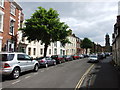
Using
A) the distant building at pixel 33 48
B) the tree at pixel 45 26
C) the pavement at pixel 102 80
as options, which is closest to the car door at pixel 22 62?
the pavement at pixel 102 80

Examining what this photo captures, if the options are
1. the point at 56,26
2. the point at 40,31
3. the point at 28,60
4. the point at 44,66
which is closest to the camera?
the point at 28,60

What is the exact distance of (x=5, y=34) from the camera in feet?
50.4

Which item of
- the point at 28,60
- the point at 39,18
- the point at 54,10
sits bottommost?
the point at 28,60

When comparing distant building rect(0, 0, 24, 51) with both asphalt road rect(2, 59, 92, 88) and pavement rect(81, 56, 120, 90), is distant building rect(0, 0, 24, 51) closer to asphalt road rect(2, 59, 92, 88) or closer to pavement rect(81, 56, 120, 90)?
asphalt road rect(2, 59, 92, 88)

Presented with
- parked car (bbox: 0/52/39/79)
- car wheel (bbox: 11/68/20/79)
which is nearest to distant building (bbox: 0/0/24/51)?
parked car (bbox: 0/52/39/79)

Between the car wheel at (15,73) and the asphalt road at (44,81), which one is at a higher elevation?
the car wheel at (15,73)

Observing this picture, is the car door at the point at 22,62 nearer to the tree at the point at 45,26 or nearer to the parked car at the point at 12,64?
the parked car at the point at 12,64

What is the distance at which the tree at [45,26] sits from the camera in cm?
1629

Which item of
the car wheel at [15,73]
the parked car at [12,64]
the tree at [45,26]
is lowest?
the car wheel at [15,73]

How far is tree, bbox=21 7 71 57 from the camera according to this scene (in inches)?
641

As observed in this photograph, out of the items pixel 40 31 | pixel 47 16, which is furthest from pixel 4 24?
pixel 47 16

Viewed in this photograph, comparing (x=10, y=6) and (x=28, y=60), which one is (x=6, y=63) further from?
(x=10, y=6)

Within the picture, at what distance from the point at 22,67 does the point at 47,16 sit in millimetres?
10317

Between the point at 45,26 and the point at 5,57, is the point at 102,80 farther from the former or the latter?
the point at 45,26
